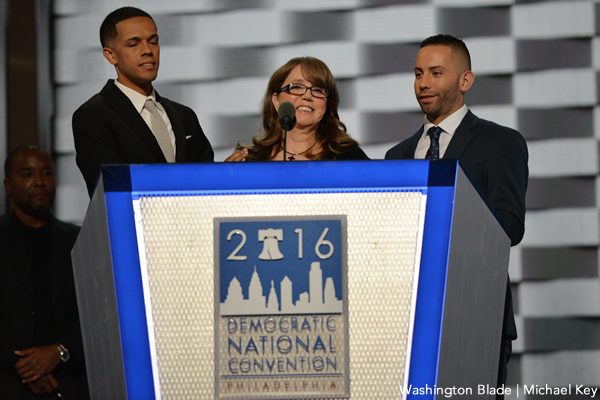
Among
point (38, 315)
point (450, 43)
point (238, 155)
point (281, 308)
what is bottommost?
point (38, 315)

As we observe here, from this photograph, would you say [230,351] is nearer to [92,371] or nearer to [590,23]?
[92,371]

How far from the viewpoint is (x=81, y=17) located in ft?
12.9

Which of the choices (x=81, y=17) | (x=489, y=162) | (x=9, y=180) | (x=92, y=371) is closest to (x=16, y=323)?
(x=9, y=180)

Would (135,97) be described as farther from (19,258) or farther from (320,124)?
(19,258)

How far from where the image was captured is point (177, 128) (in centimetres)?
273

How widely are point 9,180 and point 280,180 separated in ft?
7.74

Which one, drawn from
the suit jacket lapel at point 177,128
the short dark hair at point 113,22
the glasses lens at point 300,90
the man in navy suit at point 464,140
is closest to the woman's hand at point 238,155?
the glasses lens at point 300,90

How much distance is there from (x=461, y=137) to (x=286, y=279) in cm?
127

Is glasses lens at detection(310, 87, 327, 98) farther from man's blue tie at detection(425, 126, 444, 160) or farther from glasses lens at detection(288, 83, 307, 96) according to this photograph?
man's blue tie at detection(425, 126, 444, 160)

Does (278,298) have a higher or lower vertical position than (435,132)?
lower

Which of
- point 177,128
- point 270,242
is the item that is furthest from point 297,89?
point 270,242

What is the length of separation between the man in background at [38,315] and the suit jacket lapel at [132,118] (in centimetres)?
87

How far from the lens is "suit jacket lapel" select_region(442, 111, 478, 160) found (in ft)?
8.50

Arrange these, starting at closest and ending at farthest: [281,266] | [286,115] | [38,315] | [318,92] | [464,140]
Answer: [281,266] < [286,115] < [318,92] < [464,140] < [38,315]
